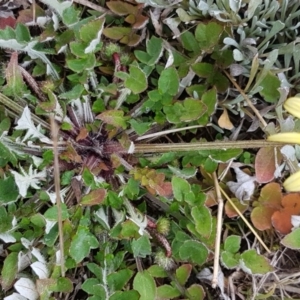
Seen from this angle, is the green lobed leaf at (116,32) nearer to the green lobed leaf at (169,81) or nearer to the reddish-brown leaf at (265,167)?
the green lobed leaf at (169,81)

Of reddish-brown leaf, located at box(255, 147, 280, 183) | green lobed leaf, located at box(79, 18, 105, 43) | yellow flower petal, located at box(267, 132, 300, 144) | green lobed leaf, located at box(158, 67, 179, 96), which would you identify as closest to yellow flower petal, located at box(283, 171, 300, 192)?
yellow flower petal, located at box(267, 132, 300, 144)

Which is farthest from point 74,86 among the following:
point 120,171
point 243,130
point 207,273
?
point 207,273

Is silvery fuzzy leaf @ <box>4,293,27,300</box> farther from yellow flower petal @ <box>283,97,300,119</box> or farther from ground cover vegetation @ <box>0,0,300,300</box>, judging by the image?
yellow flower petal @ <box>283,97,300,119</box>

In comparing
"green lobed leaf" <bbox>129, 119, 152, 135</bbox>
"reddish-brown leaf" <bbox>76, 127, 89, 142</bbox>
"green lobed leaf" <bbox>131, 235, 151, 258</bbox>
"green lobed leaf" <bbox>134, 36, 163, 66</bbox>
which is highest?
"green lobed leaf" <bbox>134, 36, 163, 66</bbox>

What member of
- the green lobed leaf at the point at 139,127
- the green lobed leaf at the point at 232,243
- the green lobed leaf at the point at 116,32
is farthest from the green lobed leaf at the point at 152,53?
the green lobed leaf at the point at 232,243

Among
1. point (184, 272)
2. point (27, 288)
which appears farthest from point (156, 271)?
point (27, 288)

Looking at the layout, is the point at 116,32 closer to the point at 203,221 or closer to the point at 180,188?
the point at 180,188

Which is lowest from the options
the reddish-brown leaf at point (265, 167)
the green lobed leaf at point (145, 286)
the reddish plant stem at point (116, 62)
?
the green lobed leaf at point (145, 286)
